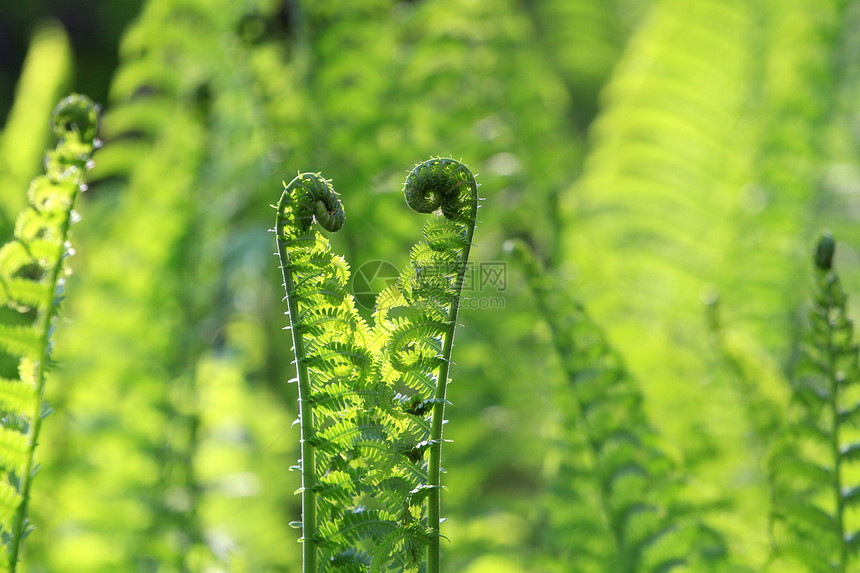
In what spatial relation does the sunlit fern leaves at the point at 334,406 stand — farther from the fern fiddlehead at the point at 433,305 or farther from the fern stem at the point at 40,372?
the fern stem at the point at 40,372

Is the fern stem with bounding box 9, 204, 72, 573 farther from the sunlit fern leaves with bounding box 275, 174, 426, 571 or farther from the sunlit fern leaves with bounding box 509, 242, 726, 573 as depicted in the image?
the sunlit fern leaves with bounding box 509, 242, 726, 573

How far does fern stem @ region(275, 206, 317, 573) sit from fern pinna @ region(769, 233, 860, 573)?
396 millimetres

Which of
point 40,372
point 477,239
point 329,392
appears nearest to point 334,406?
point 329,392

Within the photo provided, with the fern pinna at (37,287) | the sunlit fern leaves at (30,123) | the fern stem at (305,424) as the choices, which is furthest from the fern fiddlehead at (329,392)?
the sunlit fern leaves at (30,123)

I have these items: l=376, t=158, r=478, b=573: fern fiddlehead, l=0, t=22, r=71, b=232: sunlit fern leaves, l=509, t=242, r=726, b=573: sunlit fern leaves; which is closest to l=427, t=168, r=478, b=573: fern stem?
l=376, t=158, r=478, b=573: fern fiddlehead

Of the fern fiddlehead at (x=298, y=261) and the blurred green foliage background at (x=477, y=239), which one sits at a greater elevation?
the blurred green foliage background at (x=477, y=239)

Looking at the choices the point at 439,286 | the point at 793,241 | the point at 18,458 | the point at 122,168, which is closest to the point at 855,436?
the point at 439,286

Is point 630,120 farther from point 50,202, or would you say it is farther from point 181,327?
point 50,202

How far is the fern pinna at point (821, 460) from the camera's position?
0.55 m

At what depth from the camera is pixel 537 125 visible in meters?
1.41

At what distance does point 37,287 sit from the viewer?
45 centimetres

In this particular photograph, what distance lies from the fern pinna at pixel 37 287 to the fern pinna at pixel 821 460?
0.54 metres

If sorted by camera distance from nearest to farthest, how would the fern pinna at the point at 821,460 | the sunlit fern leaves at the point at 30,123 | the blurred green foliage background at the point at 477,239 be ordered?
the fern pinna at the point at 821,460 < the blurred green foliage background at the point at 477,239 < the sunlit fern leaves at the point at 30,123

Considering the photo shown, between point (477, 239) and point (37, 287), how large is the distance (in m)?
0.98
